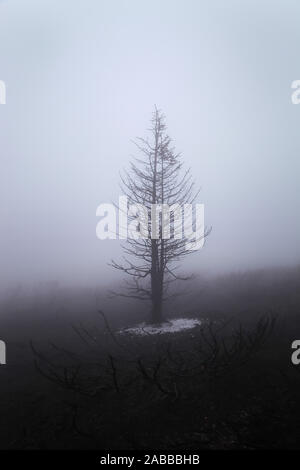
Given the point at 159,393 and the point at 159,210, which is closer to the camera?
the point at 159,393

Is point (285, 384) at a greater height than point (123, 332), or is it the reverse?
point (285, 384)

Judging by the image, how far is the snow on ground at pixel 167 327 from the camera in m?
11.5

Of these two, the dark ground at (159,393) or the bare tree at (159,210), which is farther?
the bare tree at (159,210)

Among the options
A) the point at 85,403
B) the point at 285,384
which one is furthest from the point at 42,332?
the point at 285,384

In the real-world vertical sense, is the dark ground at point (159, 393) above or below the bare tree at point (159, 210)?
below

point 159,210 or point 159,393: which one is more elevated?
point 159,210

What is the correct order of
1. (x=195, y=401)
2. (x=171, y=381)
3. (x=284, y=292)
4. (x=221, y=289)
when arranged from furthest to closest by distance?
(x=221, y=289) → (x=284, y=292) → (x=171, y=381) → (x=195, y=401)

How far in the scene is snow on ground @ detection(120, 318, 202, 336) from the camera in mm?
11468

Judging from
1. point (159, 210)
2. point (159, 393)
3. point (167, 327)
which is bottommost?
point (167, 327)

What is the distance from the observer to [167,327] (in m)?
11.9

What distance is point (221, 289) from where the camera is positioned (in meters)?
16.8

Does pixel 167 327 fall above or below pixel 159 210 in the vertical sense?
below
